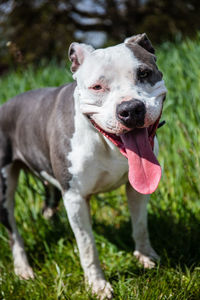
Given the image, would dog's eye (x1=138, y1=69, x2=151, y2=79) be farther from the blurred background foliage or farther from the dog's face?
the blurred background foliage

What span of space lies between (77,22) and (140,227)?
9.69 m

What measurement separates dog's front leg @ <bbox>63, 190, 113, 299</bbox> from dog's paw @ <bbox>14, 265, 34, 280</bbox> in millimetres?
501

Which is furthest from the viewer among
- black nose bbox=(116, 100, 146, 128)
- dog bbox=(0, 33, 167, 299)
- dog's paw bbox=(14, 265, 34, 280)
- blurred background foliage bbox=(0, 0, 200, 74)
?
blurred background foliage bbox=(0, 0, 200, 74)

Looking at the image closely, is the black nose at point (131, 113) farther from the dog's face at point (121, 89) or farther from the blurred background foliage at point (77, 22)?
the blurred background foliage at point (77, 22)

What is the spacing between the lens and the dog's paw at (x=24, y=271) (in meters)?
2.48

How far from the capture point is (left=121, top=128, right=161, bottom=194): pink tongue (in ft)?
5.87

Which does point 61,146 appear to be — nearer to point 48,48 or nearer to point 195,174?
point 195,174

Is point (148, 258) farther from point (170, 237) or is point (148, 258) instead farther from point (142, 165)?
point (142, 165)

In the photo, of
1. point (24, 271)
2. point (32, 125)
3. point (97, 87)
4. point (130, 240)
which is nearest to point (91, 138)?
point (97, 87)

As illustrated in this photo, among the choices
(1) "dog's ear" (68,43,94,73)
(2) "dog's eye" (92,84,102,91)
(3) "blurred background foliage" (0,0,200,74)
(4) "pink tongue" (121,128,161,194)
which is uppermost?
(1) "dog's ear" (68,43,94,73)

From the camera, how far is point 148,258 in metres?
2.37

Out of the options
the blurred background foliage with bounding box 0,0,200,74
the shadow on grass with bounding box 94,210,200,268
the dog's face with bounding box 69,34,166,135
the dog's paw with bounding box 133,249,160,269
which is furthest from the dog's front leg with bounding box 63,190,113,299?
the blurred background foliage with bounding box 0,0,200,74

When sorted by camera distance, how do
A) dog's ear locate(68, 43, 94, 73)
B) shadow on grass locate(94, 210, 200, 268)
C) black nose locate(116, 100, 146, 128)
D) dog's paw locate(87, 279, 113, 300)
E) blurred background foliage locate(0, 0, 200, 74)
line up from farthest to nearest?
blurred background foliage locate(0, 0, 200, 74), shadow on grass locate(94, 210, 200, 268), dog's paw locate(87, 279, 113, 300), dog's ear locate(68, 43, 94, 73), black nose locate(116, 100, 146, 128)

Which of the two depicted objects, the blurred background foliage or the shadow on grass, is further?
the blurred background foliage
